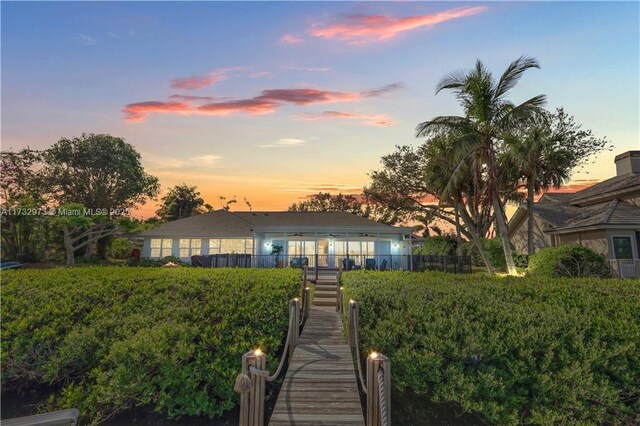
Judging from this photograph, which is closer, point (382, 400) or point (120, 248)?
point (382, 400)

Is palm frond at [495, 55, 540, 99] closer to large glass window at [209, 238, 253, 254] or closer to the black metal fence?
the black metal fence

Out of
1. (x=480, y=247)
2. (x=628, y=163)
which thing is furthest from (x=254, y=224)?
(x=628, y=163)

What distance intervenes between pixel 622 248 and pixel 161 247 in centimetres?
3307

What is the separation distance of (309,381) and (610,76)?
59.7ft

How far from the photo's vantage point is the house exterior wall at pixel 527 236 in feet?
88.4

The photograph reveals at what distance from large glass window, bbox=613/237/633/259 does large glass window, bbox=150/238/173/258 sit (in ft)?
105

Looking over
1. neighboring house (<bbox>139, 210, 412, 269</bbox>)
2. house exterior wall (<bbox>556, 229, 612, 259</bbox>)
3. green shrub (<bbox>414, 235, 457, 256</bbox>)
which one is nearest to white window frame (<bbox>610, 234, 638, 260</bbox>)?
house exterior wall (<bbox>556, 229, 612, 259</bbox>)

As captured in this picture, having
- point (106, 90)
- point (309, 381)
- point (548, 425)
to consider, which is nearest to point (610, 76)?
point (548, 425)

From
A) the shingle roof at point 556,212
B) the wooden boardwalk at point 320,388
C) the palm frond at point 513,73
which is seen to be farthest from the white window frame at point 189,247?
the shingle roof at point 556,212

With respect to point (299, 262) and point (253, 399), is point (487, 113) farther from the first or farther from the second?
point (253, 399)

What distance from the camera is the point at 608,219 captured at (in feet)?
61.2

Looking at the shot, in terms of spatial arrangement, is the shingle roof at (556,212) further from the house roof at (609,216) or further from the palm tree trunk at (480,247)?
the palm tree trunk at (480,247)

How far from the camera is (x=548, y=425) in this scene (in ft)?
13.5

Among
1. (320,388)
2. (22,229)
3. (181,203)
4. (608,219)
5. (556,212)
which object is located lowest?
(320,388)
